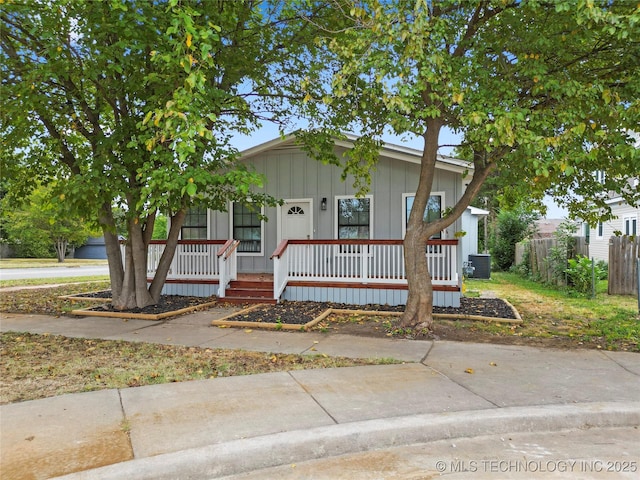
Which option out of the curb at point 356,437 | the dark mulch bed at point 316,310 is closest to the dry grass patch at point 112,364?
the curb at point 356,437

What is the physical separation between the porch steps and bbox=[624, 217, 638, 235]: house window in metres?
14.8

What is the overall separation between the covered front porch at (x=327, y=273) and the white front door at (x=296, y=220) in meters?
1.24

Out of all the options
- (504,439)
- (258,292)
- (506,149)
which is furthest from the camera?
(258,292)

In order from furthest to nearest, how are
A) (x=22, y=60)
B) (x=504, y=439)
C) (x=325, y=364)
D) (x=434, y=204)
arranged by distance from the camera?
(x=434, y=204), (x=22, y=60), (x=325, y=364), (x=504, y=439)

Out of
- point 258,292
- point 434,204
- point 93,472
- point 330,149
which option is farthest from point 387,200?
point 93,472

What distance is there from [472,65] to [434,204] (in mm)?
5291

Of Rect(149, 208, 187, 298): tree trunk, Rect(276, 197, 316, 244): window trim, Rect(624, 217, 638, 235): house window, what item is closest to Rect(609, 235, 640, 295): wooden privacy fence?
Rect(624, 217, 638, 235): house window

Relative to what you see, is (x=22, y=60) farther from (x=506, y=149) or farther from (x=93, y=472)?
(x=506, y=149)

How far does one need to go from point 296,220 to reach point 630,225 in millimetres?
14388

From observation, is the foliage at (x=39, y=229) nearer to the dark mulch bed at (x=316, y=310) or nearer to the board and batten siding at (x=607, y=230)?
the dark mulch bed at (x=316, y=310)

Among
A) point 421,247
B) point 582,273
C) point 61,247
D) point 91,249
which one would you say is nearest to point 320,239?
point 421,247

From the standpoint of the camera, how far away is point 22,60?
764 centimetres

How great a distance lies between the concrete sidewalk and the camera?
9.86ft

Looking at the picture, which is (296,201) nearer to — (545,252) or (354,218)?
(354,218)
